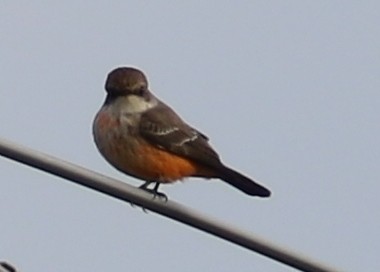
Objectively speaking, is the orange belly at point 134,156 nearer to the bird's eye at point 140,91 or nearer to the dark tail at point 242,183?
the dark tail at point 242,183

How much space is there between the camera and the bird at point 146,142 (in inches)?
286

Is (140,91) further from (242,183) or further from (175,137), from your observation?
(242,183)

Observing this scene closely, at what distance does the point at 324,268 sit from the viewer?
4.38m

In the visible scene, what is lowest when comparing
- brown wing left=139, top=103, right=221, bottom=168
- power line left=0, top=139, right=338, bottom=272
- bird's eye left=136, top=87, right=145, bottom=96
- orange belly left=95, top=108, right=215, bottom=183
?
power line left=0, top=139, right=338, bottom=272

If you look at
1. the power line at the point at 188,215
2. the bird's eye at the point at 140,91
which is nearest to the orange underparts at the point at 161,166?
the bird's eye at the point at 140,91

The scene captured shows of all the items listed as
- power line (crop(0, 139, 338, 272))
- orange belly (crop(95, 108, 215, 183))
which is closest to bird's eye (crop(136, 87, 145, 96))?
orange belly (crop(95, 108, 215, 183))

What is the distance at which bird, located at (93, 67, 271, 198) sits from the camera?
286 inches

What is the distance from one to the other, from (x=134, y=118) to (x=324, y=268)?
10.8 feet

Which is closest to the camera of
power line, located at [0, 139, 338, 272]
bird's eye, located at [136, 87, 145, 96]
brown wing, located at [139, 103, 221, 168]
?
power line, located at [0, 139, 338, 272]

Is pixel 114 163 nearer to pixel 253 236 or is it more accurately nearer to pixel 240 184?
pixel 240 184

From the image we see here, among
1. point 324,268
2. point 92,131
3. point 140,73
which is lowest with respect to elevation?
point 324,268

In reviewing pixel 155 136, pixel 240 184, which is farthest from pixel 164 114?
pixel 240 184

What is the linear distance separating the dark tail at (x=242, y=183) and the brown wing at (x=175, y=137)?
7 centimetres

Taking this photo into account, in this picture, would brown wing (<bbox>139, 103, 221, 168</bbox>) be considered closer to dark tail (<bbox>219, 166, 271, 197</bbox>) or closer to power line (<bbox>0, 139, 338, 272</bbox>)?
dark tail (<bbox>219, 166, 271, 197</bbox>)
